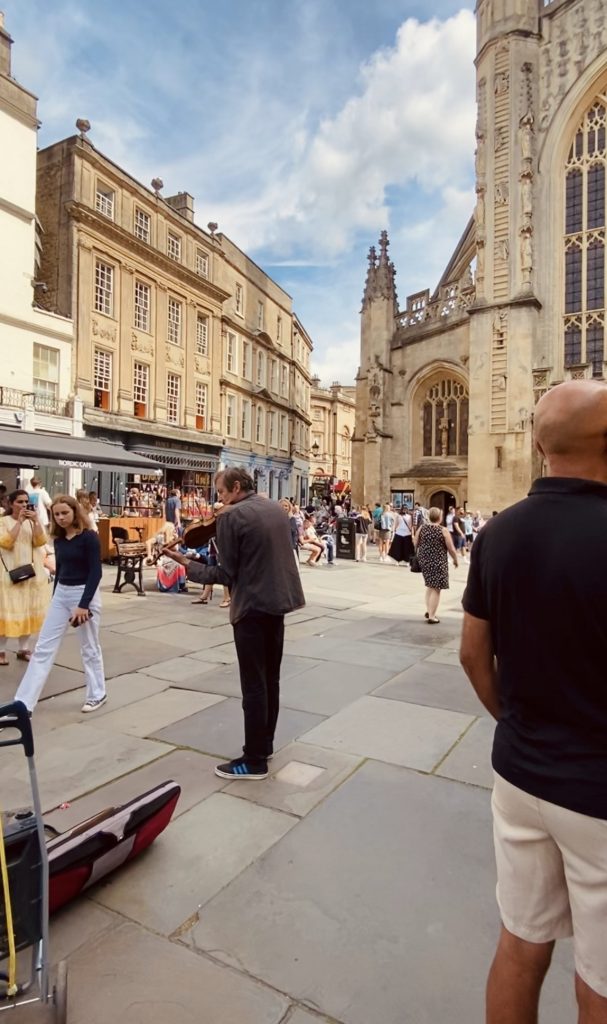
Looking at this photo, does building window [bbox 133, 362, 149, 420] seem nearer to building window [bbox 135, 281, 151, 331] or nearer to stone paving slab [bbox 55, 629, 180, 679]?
building window [bbox 135, 281, 151, 331]

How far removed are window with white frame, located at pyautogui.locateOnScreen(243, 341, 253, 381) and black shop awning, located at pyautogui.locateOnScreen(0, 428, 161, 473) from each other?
1967 centimetres

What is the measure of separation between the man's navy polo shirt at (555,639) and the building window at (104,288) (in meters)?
25.8

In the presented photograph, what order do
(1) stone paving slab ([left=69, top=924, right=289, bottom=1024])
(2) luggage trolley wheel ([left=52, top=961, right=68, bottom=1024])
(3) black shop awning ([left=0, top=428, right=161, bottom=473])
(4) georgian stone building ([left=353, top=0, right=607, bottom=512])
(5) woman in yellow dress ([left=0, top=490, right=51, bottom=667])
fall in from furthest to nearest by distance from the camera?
(4) georgian stone building ([left=353, top=0, right=607, bottom=512]) < (3) black shop awning ([left=0, top=428, right=161, bottom=473]) < (5) woman in yellow dress ([left=0, top=490, right=51, bottom=667]) < (1) stone paving slab ([left=69, top=924, right=289, bottom=1024]) < (2) luggage trolley wheel ([left=52, top=961, right=68, bottom=1024])

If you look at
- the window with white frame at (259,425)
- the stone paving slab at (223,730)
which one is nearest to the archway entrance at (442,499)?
the window with white frame at (259,425)

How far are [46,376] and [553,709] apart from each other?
2407 cm

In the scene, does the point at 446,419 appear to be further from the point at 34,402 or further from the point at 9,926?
the point at 9,926

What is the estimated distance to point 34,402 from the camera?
70.5ft

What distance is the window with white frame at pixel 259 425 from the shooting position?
35.9 m

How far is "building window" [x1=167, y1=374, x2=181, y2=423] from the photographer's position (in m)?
27.9

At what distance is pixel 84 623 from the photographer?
4.48m

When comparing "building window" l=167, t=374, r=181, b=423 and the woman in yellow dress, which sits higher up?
"building window" l=167, t=374, r=181, b=423

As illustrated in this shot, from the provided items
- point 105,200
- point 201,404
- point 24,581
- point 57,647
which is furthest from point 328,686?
point 201,404

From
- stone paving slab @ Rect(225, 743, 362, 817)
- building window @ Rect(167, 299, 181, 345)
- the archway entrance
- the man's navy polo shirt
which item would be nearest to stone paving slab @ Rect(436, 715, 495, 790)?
stone paving slab @ Rect(225, 743, 362, 817)

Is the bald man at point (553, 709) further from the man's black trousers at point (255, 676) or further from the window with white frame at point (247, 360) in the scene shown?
the window with white frame at point (247, 360)
